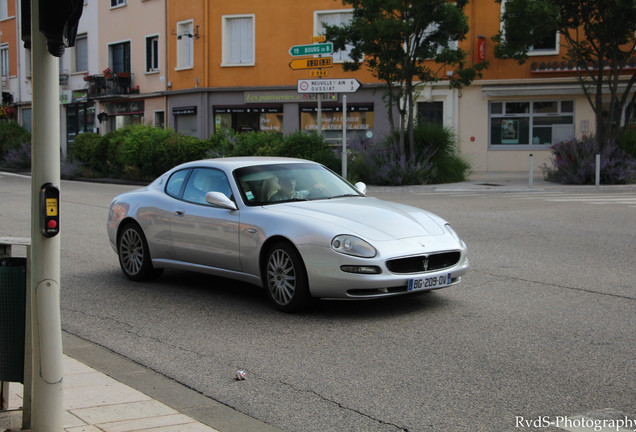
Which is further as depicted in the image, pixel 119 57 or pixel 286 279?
pixel 119 57

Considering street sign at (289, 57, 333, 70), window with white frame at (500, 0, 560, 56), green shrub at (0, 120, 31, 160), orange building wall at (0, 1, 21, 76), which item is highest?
orange building wall at (0, 1, 21, 76)

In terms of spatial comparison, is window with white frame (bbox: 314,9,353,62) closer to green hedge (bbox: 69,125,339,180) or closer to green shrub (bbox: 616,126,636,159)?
green hedge (bbox: 69,125,339,180)

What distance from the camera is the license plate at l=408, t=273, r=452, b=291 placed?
23.7 feet

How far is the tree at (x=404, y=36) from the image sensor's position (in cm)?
2445

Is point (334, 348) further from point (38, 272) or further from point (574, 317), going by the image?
point (38, 272)

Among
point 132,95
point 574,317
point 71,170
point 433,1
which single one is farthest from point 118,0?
point 574,317

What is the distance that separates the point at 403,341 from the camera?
6.43m

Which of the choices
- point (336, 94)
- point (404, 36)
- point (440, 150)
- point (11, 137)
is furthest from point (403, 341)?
point (11, 137)

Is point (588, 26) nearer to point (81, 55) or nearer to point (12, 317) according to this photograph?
point (12, 317)

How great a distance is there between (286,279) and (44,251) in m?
3.57

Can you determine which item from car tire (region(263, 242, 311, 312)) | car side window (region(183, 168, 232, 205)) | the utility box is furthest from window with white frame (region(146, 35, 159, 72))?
the utility box

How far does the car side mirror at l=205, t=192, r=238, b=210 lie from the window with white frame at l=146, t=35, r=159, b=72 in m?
32.4

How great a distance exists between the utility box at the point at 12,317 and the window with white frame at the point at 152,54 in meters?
35.9

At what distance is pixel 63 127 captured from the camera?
45844 millimetres
